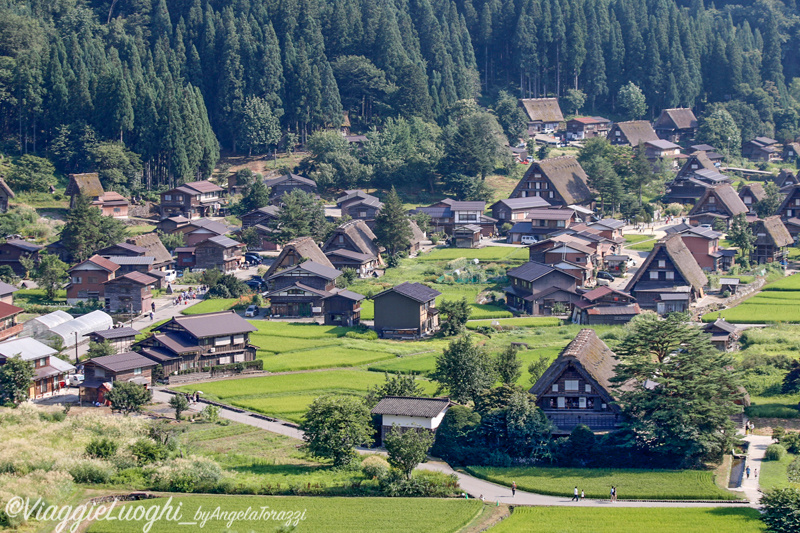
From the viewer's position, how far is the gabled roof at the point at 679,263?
62.7 metres

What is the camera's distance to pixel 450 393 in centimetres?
4466

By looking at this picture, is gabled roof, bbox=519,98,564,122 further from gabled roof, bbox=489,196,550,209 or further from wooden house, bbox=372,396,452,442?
wooden house, bbox=372,396,452,442

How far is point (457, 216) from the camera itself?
8200 cm

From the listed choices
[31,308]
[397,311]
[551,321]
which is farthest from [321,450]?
[31,308]

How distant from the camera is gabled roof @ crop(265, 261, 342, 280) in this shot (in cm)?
6394

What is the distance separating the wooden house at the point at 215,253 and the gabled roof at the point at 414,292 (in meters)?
17.0

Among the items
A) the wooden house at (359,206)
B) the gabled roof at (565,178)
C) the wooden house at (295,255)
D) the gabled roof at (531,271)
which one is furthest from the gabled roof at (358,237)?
the gabled roof at (565,178)

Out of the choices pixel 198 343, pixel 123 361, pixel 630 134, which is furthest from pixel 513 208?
pixel 123 361

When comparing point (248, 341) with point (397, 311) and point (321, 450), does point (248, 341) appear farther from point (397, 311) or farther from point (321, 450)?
point (321, 450)

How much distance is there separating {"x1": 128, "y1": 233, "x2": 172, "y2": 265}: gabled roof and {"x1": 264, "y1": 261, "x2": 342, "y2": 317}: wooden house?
9.95 m

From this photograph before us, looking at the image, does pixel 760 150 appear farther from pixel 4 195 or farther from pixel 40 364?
pixel 40 364

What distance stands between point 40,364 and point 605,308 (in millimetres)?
30070

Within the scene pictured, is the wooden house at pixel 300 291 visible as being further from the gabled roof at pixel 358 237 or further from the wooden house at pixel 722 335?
the wooden house at pixel 722 335

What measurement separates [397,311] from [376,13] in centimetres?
5799
